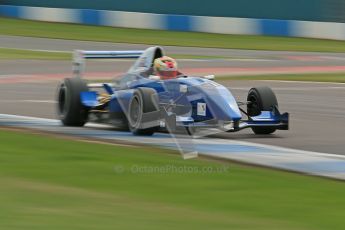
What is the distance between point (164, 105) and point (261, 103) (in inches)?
42.9

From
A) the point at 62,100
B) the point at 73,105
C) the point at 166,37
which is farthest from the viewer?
the point at 166,37

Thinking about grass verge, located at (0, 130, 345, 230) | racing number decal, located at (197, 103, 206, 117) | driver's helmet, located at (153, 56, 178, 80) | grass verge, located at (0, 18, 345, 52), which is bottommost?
grass verge, located at (0, 18, 345, 52)

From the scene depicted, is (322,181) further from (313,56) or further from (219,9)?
(219,9)

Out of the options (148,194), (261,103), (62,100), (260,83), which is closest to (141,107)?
(261,103)

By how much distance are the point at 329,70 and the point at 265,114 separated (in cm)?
1199

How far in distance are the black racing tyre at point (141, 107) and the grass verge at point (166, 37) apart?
19.0 m

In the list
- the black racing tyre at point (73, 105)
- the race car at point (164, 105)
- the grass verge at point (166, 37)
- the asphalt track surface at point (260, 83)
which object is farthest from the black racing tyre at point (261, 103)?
the grass verge at point (166, 37)

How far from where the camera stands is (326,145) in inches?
400

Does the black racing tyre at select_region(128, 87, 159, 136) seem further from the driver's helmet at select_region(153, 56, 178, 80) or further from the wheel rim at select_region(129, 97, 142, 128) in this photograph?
the driver's helmet at select_region(153, 56, 178, 80)

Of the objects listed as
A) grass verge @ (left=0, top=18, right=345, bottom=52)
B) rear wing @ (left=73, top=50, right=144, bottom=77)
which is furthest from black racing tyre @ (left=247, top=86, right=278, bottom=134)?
grass verge @ (left=0, top=18, right=345, bottom=52)

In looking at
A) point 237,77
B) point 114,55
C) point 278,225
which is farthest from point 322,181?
point 237,77

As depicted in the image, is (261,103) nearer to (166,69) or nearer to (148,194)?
(166,69)

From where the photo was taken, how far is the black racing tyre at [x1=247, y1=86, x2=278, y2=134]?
11.0 m

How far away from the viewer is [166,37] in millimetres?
32719
